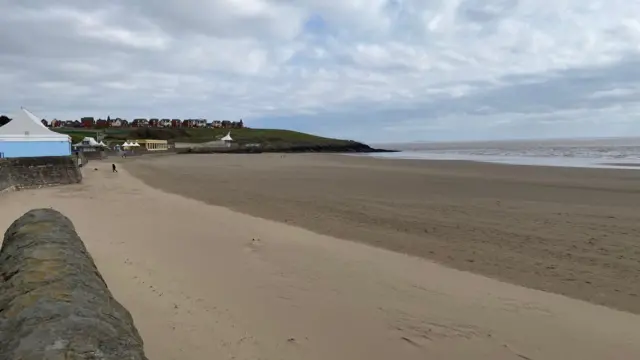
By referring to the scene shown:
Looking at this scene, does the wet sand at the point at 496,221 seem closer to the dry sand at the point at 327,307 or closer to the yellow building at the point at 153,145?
the dry sand at the point at 327,307

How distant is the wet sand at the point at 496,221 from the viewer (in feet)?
23.8

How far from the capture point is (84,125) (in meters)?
165

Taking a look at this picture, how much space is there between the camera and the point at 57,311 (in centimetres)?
287

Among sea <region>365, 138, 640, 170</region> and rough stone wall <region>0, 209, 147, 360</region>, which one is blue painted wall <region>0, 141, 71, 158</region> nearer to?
rough stone wall <region>0, 209, 147, 360</region>

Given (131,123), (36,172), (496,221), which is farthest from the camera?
(131,123)

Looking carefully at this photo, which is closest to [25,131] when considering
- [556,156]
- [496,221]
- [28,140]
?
[28,140]

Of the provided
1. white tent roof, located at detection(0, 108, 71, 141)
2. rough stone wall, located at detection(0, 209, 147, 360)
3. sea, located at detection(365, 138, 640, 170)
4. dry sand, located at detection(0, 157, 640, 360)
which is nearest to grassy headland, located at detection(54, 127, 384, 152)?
sea, located at detection(365, 138, 640, 170)

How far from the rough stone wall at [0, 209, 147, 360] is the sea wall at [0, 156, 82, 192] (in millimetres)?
15132

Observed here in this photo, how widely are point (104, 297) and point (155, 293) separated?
2533 millimetres

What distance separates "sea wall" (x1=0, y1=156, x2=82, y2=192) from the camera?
1739 cm

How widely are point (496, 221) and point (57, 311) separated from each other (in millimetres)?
10461

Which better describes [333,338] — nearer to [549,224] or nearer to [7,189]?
[549,224]

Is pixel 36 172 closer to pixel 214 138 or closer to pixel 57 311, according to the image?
pixel 57 311

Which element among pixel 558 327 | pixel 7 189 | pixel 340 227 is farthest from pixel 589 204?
pixel 7 189
